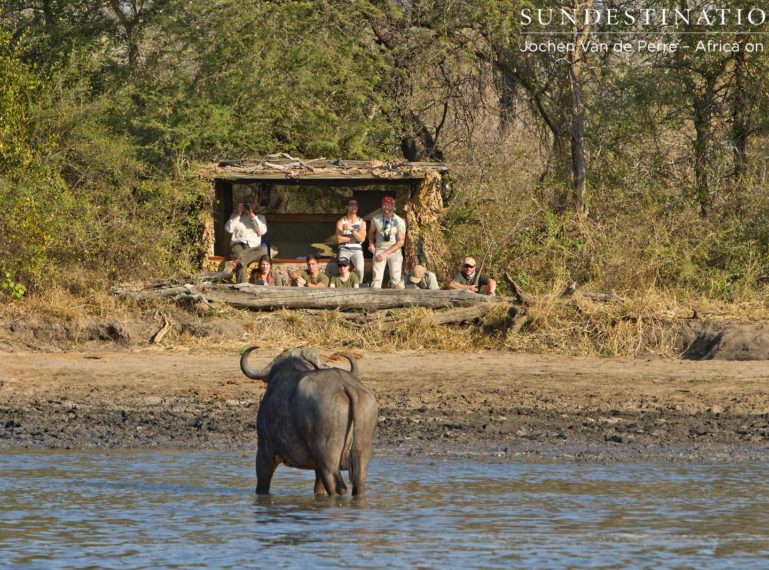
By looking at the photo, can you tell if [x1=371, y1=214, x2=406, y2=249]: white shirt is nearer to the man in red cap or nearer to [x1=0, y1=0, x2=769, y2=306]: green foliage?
the man in red cap

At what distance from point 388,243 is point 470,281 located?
1.54 m

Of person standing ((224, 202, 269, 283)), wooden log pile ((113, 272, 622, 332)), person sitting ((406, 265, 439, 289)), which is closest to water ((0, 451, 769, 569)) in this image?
wooden log pile ((113, 272, 622, 332))

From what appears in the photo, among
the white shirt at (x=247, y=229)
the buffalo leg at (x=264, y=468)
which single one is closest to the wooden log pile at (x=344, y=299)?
the white shirt at (x=247, y=229)

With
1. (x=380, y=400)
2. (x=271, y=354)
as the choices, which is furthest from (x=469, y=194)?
(x=380, y=400)

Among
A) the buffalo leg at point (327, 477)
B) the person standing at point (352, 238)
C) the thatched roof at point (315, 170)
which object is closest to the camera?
the buffalo leg at point (327, 477)

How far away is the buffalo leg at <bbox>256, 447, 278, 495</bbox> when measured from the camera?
9.28 metres

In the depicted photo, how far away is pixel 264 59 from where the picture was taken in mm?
21688

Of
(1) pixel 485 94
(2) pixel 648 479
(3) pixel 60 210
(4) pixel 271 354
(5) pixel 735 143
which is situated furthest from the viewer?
(1) pixel 485 94

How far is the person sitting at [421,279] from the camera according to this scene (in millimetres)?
18875

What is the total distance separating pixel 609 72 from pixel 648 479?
13202 mm

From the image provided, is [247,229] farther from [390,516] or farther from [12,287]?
Answer: [390,516]

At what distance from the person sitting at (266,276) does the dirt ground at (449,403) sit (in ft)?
8.08

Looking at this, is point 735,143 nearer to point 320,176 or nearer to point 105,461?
point 320,176

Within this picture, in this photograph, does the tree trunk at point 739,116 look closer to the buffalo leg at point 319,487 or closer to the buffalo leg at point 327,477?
the buffalo leg at point 319,487
